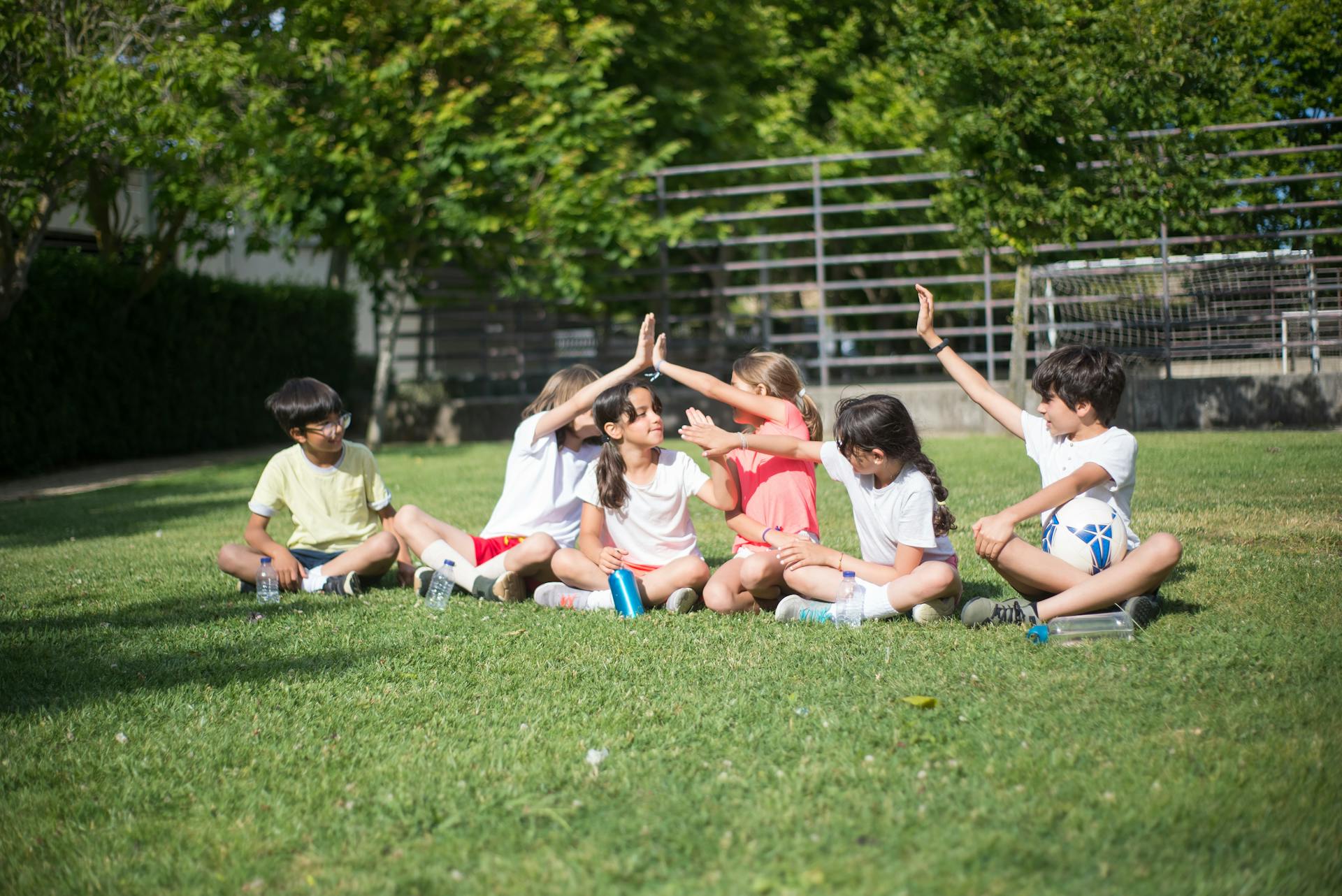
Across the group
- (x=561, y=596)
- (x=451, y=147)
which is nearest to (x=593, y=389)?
(x=561, y=596)

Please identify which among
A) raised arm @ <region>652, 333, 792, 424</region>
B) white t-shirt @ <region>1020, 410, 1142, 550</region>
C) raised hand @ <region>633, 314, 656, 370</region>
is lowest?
white t-shirt @ <region>1020, 410, 1142, 550</region>

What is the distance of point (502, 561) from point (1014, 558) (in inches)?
99.0

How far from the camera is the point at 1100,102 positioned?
42.0ft

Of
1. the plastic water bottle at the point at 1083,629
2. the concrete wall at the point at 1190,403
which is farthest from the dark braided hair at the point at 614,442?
the concrete wall at the point at 1190,403

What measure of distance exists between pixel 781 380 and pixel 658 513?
92cm

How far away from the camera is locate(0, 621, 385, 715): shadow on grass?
4.21m

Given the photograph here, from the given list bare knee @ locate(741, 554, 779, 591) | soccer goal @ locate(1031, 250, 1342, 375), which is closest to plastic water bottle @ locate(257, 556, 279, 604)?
bare knee @ locate(741, 554, 779, 591)

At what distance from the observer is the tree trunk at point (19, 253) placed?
39.3 ft

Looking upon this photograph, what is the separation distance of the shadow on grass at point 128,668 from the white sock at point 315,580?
52.3 inches

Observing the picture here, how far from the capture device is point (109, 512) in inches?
413

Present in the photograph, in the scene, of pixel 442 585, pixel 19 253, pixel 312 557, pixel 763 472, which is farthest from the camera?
pixel 19 253

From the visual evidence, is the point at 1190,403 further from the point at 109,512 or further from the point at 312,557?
the point at 109,512

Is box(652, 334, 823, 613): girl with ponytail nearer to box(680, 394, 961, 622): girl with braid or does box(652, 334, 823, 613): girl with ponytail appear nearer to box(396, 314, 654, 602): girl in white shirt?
box(680, 394, 961, 622): girl with braid

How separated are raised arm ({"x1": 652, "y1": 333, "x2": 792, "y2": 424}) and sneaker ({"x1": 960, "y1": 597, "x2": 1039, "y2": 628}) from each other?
4.69 ft
